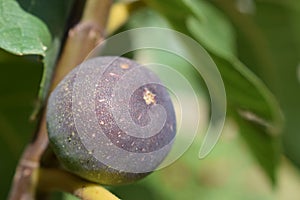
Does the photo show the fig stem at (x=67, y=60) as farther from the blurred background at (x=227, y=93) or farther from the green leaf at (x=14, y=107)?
the green leaf at (x=14, y=107)

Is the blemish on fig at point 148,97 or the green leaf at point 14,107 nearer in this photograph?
the blemish on fig at point 148,97

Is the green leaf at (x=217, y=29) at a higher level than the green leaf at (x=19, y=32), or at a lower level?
lower

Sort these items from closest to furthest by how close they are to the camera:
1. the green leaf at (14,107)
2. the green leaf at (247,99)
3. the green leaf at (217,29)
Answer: the green leaf at (247,99) → the green leaf at (14,107) → the green leaf at (217,29)

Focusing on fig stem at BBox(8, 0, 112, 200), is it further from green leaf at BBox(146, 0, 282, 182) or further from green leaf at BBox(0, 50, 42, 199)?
green leaf at BBox(0, 50, 42, 199)

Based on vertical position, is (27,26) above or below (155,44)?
above

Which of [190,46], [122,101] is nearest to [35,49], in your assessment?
Answer: [122,101]

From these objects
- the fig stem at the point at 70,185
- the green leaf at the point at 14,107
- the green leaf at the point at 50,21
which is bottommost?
the green leaf at the point at 14,107

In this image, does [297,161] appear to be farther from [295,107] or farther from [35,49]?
[35,49]

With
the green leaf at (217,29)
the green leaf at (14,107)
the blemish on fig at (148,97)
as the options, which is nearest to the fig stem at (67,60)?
the blemish on fig at (148,97)
